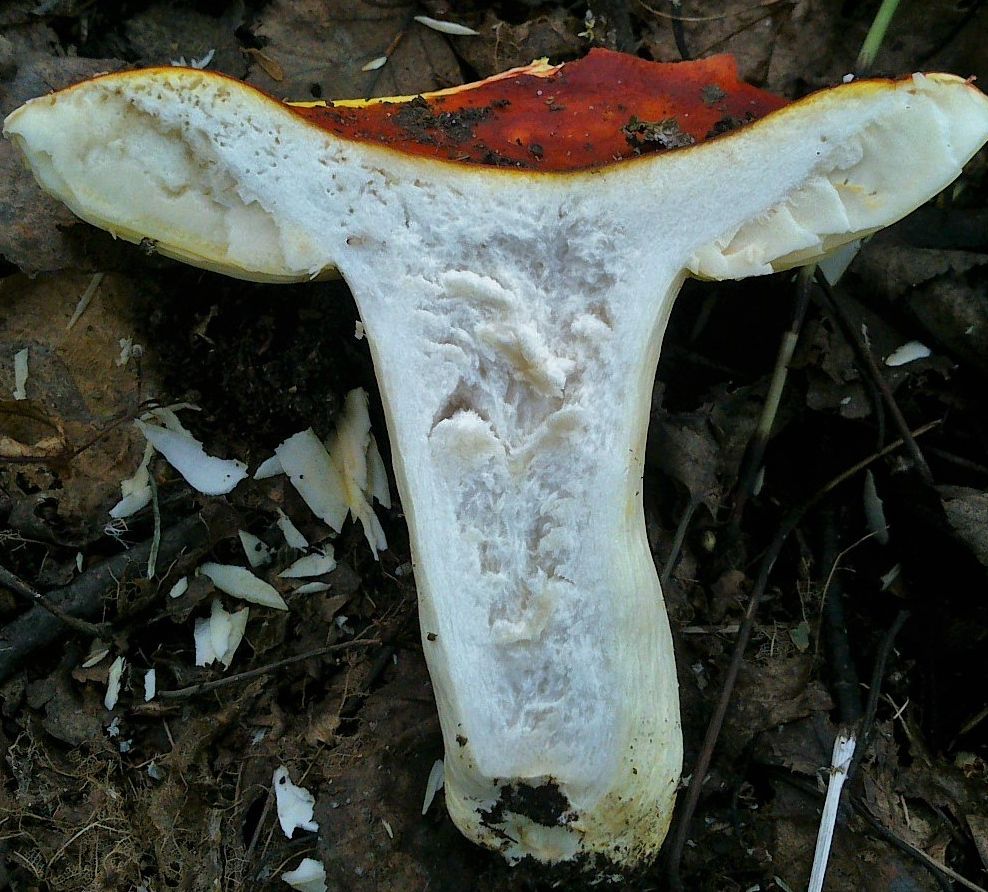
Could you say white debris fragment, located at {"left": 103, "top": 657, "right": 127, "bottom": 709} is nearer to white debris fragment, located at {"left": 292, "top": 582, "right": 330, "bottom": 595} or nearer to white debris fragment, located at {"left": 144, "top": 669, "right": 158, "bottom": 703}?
white debris fragment, located at {"left": 144, "top": 669, "right": 158, "bottom": 703}

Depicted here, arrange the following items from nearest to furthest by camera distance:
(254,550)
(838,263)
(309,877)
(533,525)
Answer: (533,525) < (309,877) < (254,550) < (838,263)


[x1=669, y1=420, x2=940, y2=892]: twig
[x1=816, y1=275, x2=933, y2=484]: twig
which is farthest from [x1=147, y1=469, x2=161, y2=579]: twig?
[x1=816, y1=275, x2=933, y2=484]: twig

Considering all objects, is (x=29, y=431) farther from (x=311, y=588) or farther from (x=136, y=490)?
(x=311, y=588)

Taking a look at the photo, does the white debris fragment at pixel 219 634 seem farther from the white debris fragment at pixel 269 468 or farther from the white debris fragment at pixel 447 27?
the white debris fragment at pixel 447 27

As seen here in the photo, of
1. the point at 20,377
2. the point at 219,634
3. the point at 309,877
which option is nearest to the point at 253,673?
the point at 219,634

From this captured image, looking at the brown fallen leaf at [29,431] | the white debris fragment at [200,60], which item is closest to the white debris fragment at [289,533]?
the brown fallen leaf at [29,431]
